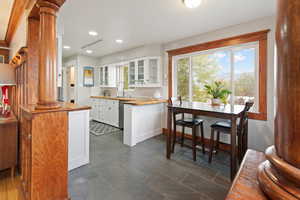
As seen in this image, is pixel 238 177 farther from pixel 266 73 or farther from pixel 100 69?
pixel 100 69

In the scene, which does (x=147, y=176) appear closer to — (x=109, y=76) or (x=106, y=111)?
(x=106, y=111)

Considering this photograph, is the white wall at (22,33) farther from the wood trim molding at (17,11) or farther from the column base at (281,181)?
the column base at (281,181)

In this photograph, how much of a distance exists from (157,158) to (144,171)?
48cm

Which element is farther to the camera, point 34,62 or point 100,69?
point 100,69

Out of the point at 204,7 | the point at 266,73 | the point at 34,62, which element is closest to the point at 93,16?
the point at 34,62

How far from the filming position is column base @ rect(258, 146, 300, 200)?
0.34m

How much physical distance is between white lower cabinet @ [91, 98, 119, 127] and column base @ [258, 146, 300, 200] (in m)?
4.52

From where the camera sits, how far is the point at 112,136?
3926 millimetres

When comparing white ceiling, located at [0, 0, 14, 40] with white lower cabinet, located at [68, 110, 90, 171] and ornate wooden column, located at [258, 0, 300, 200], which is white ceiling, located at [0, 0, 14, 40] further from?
ornate wooden column, located at [258, 0, 300, 200]

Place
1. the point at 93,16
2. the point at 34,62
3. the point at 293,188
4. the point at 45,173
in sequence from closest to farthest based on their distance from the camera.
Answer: the point at 293,188 < the point at 45,173 < the point at 34,62 < the point at 93,16

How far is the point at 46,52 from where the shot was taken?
5.22ft

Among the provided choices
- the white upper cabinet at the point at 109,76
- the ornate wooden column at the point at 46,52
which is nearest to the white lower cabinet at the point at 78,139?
the ornate wooden column at the point at 46,52

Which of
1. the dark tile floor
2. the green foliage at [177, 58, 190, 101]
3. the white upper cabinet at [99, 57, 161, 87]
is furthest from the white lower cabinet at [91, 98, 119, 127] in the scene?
the green foliage at [177, 58, 190, 101]

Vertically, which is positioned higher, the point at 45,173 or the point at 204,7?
the point at 204,7
